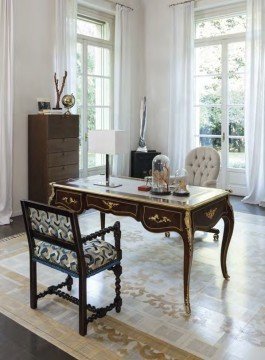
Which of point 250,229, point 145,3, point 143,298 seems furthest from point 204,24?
point 143,298

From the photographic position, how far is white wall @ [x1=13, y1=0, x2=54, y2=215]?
5457 millimetres

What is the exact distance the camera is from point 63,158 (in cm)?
557

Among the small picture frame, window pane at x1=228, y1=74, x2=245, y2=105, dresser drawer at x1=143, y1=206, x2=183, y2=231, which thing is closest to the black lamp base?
dresser drawer at x1=143, y1=206, x2=183, y2=231

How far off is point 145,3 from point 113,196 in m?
5.81

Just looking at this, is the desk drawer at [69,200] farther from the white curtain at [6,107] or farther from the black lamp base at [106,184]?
the white curtain at [6,107]

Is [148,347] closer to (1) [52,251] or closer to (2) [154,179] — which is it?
(1) [52,251]

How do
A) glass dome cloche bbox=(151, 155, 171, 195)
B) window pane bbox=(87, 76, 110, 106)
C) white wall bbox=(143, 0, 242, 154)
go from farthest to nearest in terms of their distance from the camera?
white wall bbox=(143, 0, 242, 154), window pane bbox=(87, 76, 110, 106), glass dome cloche bbox=(151, 155, 171, 195)

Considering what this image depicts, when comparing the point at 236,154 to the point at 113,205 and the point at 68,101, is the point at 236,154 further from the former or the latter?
the point at 113,205

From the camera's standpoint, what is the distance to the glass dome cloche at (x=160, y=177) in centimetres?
319

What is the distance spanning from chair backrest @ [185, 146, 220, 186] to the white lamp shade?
4.55 ft

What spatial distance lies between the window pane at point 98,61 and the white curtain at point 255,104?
102 inches

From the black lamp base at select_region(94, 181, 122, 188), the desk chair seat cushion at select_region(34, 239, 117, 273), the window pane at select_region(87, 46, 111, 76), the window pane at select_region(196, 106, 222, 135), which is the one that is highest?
the window pane at select_region(87, 46, 111, 76)

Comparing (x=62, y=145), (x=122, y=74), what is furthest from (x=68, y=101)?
(x=122, y=74)

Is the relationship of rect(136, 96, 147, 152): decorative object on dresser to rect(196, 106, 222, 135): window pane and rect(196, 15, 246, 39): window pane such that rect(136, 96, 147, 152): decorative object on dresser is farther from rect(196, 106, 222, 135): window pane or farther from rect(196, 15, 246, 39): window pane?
rect(196, 15, 246, 39): window pane
